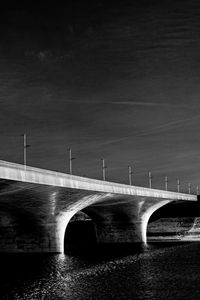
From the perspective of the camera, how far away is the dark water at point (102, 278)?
26734 mm

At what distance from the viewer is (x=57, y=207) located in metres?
50.8

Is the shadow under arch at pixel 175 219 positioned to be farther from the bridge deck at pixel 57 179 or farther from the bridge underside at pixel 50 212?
the bridge deck at pixel 57 179

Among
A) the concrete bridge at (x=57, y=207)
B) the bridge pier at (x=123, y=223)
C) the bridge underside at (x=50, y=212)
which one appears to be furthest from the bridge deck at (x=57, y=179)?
the bridge pier at (x=123, y=223)

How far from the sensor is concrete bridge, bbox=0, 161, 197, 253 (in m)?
37.3

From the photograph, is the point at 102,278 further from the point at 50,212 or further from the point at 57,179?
the point at 50,212

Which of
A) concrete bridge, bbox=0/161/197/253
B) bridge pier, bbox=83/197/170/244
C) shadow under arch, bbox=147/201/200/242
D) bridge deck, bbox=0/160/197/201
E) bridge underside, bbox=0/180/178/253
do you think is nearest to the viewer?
bridge deck, bbox=0/160/197/201

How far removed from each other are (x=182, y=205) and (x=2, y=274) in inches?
3448

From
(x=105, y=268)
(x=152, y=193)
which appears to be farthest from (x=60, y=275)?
(x=152, y=193)

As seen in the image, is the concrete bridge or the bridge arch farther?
the bridge arch

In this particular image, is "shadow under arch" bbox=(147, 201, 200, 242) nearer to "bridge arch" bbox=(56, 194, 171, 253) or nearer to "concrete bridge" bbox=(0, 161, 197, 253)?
"bridge arch" bbox=(56, 194, 171, 253)

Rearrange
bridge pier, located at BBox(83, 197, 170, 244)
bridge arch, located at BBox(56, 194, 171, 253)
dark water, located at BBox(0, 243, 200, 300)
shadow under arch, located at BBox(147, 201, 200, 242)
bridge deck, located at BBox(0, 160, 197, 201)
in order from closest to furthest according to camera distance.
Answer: dark water, located at BBox(0, 243, 200, 300), bridge deck, located at BBox(0, 160, 197, 201), bridge arch, located at BBox(56, 194, 171, 253), bridge pier, located at BBox(83, 197, 170, 244), shadow under arch, located at BBox(147, 201, 200, 242)

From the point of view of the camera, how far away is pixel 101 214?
74125 mm

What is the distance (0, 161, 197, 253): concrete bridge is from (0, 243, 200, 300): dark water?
5.47m

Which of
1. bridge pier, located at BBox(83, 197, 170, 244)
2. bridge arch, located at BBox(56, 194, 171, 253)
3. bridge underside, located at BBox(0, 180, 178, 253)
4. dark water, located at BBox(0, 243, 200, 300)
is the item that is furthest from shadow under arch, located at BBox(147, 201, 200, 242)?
dark water, located at BBox(0, 243, 200, 300)
